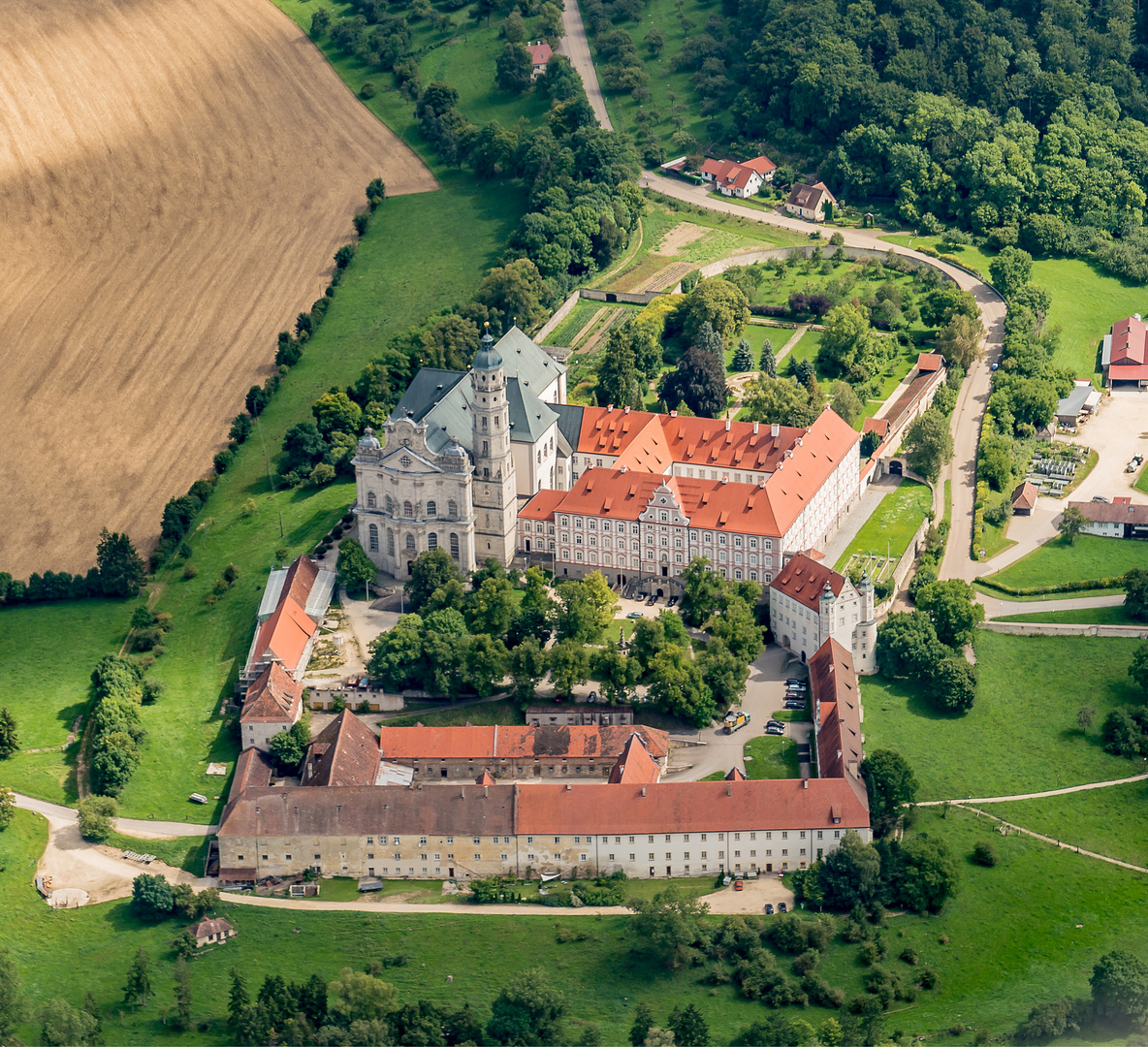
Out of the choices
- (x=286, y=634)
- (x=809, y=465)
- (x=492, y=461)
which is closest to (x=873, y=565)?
(x=809, y=465)

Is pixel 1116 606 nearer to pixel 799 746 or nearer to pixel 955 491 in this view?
pixel 955 491

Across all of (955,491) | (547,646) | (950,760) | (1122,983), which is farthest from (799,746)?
(955,491)

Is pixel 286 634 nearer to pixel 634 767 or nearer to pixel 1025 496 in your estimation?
pixel 634 767

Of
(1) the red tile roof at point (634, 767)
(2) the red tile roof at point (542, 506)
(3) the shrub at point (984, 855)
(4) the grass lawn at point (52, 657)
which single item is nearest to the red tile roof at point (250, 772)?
(4) the grass lawn at point (52, 657)

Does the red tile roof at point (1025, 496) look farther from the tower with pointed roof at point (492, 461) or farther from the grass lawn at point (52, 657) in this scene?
the grass lawn at point (52, 657)

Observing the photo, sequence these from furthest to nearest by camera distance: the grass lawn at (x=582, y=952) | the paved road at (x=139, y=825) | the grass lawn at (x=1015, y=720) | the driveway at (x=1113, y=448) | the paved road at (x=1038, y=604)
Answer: the driveway at (x=1113, y=448) → the paved road at (x=1038, y=604) → the grass lawn at (x=1015, y=720) → the paved road at (x=139, y=825) → the grass lawn at (x=582, y=952)
